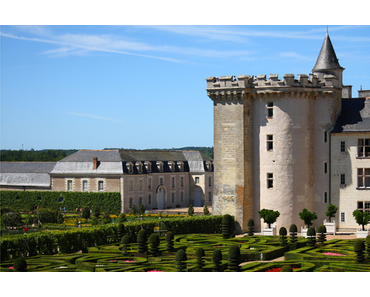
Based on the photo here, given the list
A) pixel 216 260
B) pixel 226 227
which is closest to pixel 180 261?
pixel 216 260

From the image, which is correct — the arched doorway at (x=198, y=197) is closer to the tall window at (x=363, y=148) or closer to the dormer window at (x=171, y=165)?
the dormer window at (x=171, y=165)

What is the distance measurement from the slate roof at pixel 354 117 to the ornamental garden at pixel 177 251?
5636 millimetres

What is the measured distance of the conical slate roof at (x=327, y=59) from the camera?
39281mm

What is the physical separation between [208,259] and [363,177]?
46.8ft

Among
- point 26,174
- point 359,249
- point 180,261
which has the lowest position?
point 180,261

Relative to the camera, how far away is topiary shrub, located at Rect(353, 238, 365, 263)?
2530 centimetres

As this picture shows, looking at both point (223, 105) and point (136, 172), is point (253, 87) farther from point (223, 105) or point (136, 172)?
point (136, 172)

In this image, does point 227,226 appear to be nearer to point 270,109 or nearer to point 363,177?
point 270,109

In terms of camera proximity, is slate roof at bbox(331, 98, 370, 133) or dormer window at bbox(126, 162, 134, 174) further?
dormer window at bbox(126, 162, 134, 174)

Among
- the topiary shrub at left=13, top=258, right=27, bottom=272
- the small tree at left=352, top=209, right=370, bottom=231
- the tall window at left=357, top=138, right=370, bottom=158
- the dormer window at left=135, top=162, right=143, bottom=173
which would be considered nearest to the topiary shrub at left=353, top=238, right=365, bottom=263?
the small tree at left=352, top=209, right=370, bottom=231

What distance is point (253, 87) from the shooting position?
3853 centimetres

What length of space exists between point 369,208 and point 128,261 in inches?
676

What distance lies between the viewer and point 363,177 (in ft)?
121

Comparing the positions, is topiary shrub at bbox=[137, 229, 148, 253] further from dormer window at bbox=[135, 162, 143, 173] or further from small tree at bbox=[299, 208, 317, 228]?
dormer window at bbox=[135, 162, 143, 173]
